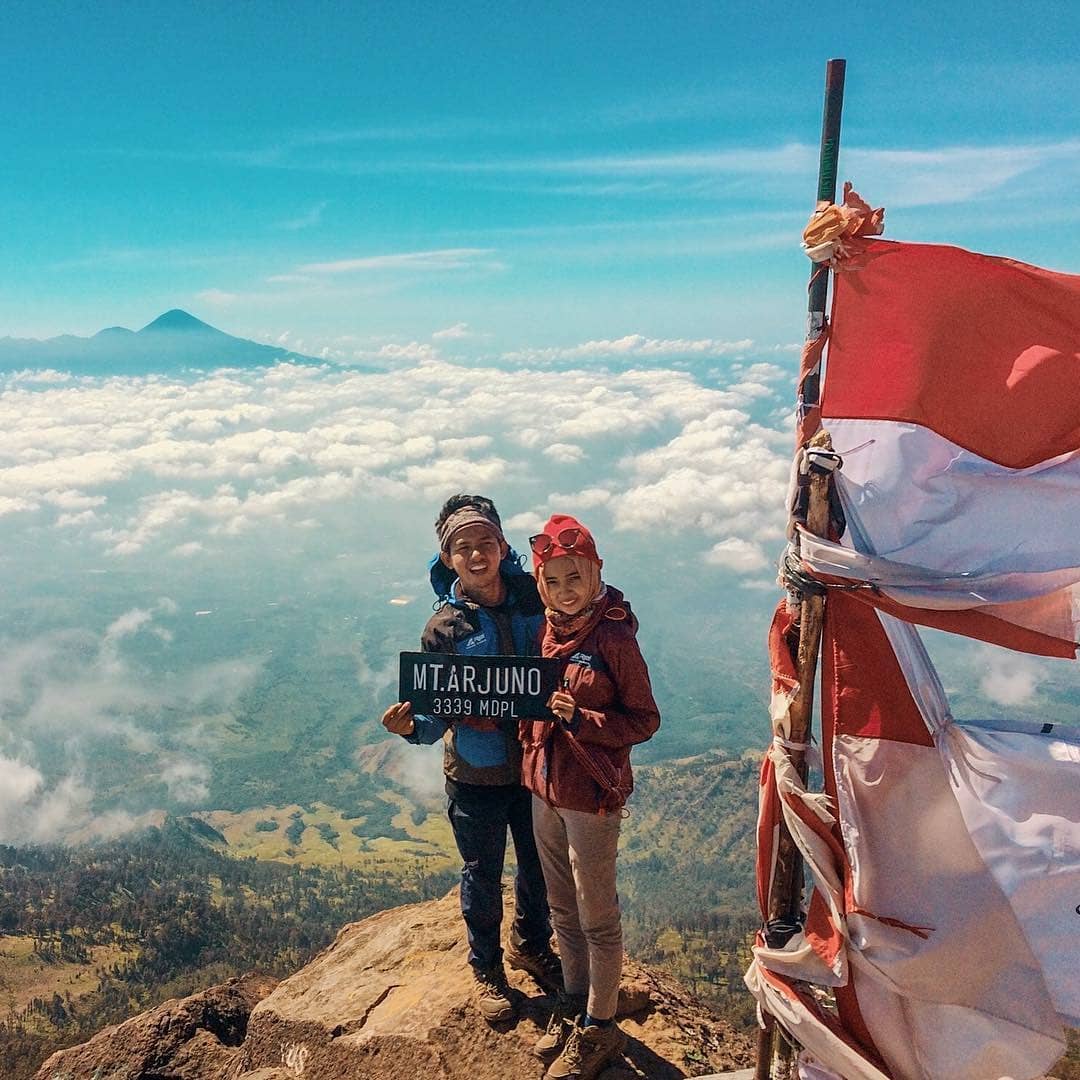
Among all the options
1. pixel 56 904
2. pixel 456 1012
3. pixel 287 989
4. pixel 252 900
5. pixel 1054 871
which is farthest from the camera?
pixel 252 900

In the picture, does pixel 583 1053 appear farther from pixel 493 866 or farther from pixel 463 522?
pixel 463 522

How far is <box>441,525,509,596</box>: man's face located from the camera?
7.63 metres

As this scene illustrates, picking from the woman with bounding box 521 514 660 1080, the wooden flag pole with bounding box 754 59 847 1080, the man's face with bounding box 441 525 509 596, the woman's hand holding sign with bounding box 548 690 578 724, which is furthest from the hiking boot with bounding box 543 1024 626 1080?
the man's face with bounding box 441 525 509 596

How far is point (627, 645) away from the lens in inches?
270

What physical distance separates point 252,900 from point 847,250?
210961 millimetres

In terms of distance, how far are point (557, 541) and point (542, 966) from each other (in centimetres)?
494

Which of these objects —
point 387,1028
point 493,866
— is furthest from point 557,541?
point 387,1028

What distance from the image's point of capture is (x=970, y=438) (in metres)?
5.73

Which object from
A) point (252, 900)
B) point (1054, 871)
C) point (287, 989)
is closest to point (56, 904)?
point (252, 900)

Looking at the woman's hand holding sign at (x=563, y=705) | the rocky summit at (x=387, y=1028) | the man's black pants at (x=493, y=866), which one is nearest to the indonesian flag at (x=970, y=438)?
the woman's hand holding sign at (x=563, y=705)

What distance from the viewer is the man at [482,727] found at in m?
7.66

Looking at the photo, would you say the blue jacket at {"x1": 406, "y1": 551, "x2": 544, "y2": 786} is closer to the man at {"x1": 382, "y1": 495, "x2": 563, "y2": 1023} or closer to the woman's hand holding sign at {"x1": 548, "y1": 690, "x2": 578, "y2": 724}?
the man at {"x1": 382, "y1": 495, "x2": 563, "y2": 1023}

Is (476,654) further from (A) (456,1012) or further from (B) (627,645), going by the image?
(A) (456,1012)

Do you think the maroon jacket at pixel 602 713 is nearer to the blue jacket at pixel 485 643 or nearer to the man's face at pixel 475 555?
the blue jacket at pixel 485 643
